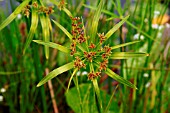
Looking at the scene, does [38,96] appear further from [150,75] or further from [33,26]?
[33,26]

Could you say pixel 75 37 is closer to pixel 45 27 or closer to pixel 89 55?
pixel 89 55

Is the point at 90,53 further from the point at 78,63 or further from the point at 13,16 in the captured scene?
the point at 13,16

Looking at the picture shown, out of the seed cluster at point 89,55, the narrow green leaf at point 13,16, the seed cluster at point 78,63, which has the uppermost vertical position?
the narrow green leaf at point 13,16

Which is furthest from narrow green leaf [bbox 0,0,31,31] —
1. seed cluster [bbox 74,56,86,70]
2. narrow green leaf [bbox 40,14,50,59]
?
seed cluster [bbox 74,56,86,70]

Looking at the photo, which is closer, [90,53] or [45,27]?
[90,53]

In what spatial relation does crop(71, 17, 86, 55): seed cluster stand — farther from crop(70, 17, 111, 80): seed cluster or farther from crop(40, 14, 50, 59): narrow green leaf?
crop(40, 14, 50, 59): narrow green leaf

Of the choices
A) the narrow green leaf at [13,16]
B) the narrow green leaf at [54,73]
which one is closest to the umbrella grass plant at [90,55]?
the narrow green leaf at [54,73]

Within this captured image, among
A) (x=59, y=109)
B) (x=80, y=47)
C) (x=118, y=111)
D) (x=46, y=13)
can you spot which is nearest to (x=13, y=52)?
(x=59, y=109)

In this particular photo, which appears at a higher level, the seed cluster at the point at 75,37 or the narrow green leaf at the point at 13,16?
the narrow green leaf at the point at 13,16

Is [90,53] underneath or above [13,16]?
underneath

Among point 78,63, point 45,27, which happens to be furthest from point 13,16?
point 78,63

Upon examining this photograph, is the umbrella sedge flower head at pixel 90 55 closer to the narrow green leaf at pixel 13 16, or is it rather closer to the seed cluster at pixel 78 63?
the seed cluster at pixel 78 63

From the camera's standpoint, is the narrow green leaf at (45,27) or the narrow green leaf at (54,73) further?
the narrow green leaf at (45,27)
